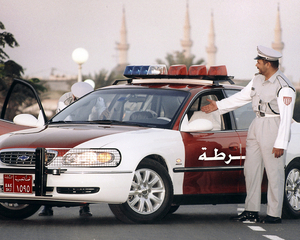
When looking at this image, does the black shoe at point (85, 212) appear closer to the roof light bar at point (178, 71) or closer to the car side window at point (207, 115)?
the car side window at point (207, 115)

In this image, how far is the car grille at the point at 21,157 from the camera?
301 inches

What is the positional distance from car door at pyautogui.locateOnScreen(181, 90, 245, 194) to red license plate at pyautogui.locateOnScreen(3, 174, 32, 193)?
6.00 ft

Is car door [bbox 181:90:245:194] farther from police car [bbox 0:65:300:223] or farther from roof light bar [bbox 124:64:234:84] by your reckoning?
roof light bar [bbox 124:64:234:84]

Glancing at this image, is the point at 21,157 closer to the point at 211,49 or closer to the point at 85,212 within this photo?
the point at 85,212

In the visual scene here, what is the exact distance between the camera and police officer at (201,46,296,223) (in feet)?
27.8

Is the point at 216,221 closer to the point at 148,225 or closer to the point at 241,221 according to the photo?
the point at 241,221

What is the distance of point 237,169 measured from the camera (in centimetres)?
900

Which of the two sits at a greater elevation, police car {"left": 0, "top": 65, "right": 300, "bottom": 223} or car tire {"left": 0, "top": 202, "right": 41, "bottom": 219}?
police car {"left": 0, "top": 65, "right": 300, "bottom": 223}

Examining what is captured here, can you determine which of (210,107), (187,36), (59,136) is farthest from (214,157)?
(187,36)

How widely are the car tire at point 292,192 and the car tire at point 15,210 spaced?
318cm

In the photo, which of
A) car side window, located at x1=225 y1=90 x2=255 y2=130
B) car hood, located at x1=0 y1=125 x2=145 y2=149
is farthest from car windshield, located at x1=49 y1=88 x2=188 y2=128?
car side window, located at x1=225 y1=90 x2=255 y2=130

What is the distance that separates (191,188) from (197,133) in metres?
0.67

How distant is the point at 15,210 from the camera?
8.78 meters

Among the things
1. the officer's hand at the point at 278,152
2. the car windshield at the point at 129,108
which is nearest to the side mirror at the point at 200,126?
the car windshield at the point at 129,108
